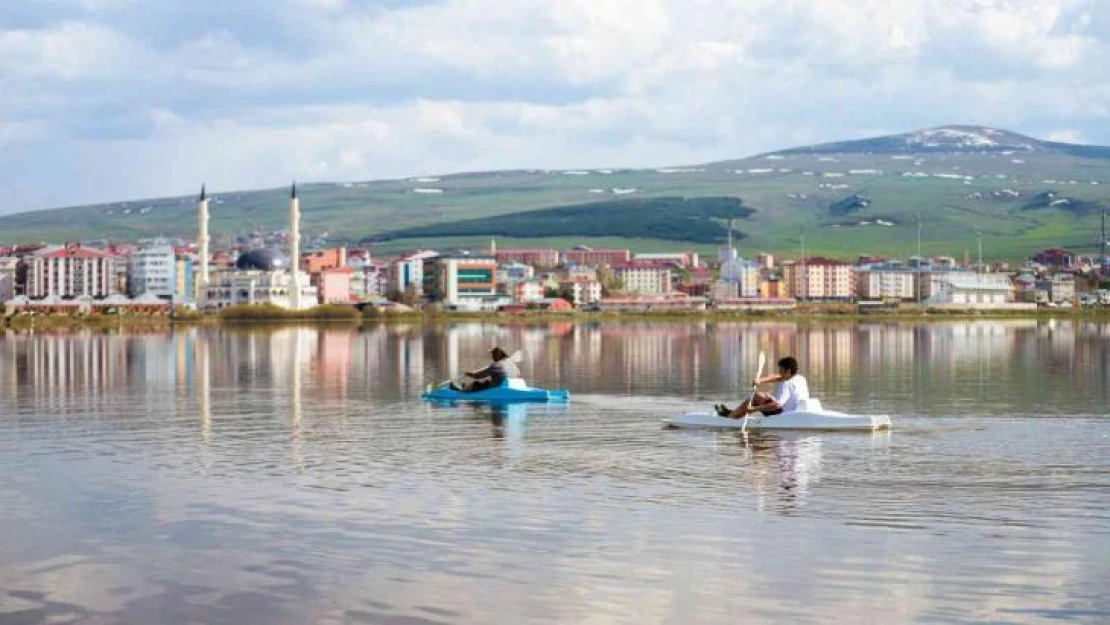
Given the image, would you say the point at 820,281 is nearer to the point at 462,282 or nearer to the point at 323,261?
the point at 462,282

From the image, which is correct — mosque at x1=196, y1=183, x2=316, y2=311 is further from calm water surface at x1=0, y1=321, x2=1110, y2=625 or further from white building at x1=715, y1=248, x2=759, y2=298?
calm water surface at x1=0, y1=321, x2=1110, y2=625

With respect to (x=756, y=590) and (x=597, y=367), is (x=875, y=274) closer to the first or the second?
(x=597, y=367)

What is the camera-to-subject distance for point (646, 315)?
397ft

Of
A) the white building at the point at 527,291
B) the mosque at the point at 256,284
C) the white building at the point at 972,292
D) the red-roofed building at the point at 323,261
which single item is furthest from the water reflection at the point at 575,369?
the red-roofed building at the point at 323,261

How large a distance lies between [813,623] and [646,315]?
112 metres

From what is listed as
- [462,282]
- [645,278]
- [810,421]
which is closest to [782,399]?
[810,421]

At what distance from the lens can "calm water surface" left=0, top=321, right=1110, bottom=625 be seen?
32.2 ft

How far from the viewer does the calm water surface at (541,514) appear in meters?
9.83

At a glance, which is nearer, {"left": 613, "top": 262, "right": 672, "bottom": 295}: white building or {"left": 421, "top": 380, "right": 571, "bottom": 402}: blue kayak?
{"left": 421, "top": 380, "right": 571, "bottom": 402}: blue kayak

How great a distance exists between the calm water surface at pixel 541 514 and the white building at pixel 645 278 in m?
132

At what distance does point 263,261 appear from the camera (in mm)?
133000

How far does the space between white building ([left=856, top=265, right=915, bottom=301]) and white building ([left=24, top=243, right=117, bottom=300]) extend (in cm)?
6522

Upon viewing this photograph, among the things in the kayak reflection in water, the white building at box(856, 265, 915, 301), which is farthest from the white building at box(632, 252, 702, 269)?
the kayak reflection in water

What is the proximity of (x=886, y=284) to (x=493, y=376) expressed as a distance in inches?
5239
